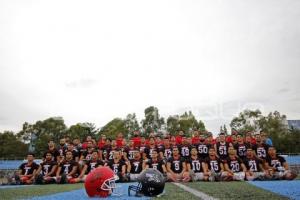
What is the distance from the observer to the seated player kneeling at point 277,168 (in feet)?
38.1

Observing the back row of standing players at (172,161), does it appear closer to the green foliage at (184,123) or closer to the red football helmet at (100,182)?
the red football helmet at (100,182)

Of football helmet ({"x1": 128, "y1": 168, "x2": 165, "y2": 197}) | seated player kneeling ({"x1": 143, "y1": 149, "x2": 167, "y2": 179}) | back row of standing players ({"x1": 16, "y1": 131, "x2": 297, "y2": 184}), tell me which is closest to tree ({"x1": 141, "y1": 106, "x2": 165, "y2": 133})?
back row of standing players ({"x1": 16, "y1": 131, "x2": 297, "y2": 184})

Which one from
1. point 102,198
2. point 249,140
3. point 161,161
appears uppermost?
point 249,140

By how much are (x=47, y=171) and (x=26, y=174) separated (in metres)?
0.82

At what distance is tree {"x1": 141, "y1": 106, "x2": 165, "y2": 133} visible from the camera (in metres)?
56.6

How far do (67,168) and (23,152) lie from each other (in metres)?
44.2

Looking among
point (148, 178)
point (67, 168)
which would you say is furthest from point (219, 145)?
point (148, 178)

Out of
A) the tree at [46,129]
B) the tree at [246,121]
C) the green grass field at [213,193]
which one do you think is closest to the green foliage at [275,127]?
the tree at [246,121]

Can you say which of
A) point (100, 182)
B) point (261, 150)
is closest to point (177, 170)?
point (261, 150)

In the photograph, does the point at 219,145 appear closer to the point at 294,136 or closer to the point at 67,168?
the point at 67,168

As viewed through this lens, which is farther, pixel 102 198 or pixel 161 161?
pixel 161 161

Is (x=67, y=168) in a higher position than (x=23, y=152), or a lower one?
lower

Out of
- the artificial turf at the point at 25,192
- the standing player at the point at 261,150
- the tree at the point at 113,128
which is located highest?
the tree at the point at 113,128

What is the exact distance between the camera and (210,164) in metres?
12.5
